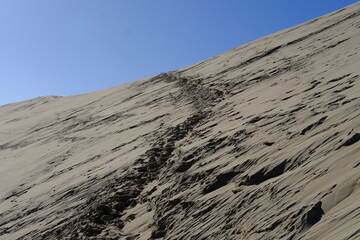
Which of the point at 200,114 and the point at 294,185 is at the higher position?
the point at 200,114

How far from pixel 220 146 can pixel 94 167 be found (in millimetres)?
3056

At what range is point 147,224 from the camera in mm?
4879

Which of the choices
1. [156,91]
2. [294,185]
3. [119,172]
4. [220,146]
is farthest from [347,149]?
[156,91]

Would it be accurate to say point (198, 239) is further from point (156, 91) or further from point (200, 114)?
point (156, 91)

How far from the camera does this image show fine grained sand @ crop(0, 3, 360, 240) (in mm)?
3814

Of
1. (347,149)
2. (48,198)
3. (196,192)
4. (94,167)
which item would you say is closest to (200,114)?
(94,167)

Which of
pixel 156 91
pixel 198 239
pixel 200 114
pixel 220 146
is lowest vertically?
pixel 198 239

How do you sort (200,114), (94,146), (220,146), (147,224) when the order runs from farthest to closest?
(94,146), (200,114), (220,146), (147,224)

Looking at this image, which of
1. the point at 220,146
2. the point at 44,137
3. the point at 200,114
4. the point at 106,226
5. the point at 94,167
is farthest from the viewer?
the point at 44,137

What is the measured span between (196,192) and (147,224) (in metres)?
0.70

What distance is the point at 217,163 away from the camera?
5551 millimetres

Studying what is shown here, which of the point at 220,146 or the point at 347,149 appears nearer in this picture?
the point at 347,149

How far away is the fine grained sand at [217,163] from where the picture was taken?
150 inches

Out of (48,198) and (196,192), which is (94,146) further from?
(196,192)
